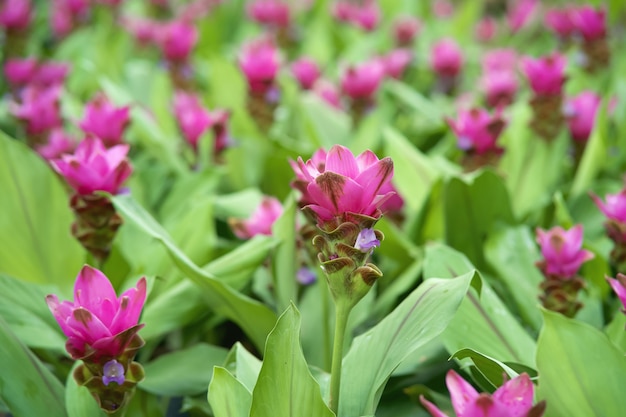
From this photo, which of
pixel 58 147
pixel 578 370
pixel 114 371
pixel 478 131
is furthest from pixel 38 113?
pixel 578 370

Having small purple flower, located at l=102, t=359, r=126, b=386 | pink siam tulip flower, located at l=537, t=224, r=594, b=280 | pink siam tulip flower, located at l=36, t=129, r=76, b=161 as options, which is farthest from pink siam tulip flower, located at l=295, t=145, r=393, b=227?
pink siam tulip flower, located at l=36, t=129, r=76, b=161

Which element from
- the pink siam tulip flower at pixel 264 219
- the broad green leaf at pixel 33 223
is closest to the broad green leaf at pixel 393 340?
the pink siam tulip flower at pixel 264 219

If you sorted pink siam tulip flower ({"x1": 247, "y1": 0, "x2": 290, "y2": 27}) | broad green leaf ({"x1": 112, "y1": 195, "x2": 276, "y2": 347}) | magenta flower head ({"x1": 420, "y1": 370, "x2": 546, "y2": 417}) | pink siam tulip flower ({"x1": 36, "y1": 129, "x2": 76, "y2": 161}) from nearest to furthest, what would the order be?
magenta flower head ({"x1": 420, "y1": 370, "x2": 546, "y2": 417})
broad green leaf ({"x1": 112, "y1": 195, "x2": 276, "y2": 347})
pink siam tulip flower ({"x1": 36, "y1": 129, "x2": 76, "y2": 161})
pink siam tulip flower ({"x1": 247, "y1": 0, "x2": 290, "y2": 27})

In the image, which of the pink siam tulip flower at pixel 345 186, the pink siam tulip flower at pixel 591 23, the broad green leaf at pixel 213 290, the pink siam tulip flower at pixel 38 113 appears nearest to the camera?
the pink siam tulip flower at pixel 345 186

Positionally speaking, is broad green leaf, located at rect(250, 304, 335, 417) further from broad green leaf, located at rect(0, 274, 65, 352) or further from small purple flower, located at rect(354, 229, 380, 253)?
broad green leaf, located at rect(0, 274, 65, 352)

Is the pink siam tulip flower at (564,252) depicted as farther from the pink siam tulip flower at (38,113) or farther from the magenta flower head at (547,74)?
the pink siam tulip flower at (38,113)

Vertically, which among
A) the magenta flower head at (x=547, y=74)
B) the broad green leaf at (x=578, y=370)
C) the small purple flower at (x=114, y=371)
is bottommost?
the small purple flower at (x=114, y=371)

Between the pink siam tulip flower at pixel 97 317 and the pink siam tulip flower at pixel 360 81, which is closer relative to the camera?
the pink siam tulip flower at pixel 97 317
